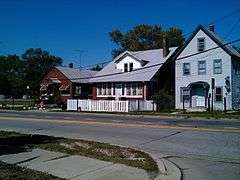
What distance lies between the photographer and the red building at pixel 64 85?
5625 cm

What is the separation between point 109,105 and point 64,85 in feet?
56.9

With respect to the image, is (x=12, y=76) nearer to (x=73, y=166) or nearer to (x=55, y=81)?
(x=55, y=81)

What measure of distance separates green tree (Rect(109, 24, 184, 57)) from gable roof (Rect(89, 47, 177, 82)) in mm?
25336

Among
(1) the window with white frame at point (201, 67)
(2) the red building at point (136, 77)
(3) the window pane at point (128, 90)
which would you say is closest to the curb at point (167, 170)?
(1) the window with white frame at point (201, 67)

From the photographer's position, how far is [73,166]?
966cm

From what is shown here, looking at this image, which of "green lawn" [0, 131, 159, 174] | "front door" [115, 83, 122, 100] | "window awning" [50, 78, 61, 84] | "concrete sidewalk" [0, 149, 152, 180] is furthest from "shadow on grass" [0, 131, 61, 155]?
"window awning" [50, 78, 61, 84]

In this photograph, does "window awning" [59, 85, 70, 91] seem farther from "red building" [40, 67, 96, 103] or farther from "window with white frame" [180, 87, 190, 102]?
"window with white frame" [180, 87, 190, 102]

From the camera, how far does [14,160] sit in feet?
33.6

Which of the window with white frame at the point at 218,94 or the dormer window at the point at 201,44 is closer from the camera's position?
the window with white frame at the point at 218,94

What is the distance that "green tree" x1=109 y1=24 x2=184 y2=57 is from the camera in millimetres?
76250

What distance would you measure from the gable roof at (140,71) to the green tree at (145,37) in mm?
25336

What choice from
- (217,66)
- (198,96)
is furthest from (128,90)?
(217,66)

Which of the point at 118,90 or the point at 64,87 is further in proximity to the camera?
the point at 64,87

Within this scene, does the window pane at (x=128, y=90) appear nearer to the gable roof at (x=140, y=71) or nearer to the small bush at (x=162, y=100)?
the gable roof at (x=140, y=71)
